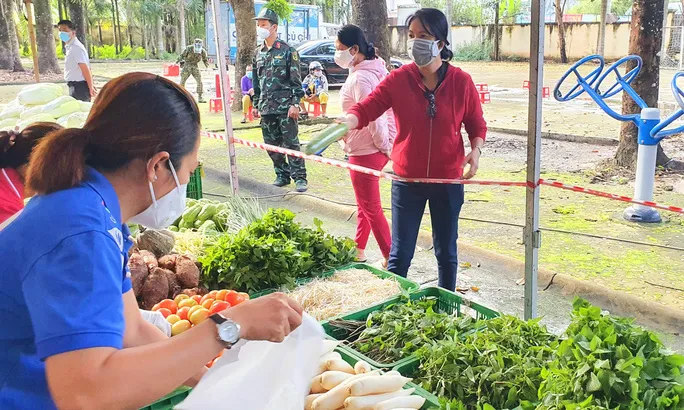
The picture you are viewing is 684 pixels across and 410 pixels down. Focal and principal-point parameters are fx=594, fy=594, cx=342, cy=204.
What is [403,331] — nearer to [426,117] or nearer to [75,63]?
[426,117]

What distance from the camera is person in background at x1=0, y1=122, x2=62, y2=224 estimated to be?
222 centimetres

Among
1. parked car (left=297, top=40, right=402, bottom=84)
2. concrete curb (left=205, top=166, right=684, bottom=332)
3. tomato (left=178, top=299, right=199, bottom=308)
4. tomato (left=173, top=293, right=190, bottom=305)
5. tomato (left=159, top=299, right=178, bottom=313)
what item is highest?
parked car (left=297, top=40, right=402, bottom=84)

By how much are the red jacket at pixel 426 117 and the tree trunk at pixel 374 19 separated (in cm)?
530

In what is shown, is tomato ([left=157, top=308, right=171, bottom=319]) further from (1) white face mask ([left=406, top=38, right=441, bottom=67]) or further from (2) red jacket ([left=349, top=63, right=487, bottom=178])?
(1) white face mask ([left=406, top=38, right=441, bottom=67])

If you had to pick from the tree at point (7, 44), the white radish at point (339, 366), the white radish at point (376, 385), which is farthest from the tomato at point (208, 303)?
the tree at point (7, 44)

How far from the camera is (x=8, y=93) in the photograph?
17.5 m

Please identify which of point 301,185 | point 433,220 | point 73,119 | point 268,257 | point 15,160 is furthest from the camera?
point 301,185

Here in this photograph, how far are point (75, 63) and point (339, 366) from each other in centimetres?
891

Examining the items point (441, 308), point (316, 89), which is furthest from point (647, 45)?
point (316, 89)

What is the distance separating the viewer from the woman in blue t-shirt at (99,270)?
119 cm

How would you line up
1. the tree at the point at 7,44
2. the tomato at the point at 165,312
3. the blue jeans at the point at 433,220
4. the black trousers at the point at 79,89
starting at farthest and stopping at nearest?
the tree at the point at 7,44 < the black trousers at the point at 79,89 < the blue jeans at the point at 433,220 < the tomato at the point at 165,312

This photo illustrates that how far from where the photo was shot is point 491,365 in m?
2.28

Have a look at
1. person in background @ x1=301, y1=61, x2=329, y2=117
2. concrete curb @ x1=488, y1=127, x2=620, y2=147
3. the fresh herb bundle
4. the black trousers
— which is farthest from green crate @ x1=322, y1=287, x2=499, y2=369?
person in background @ x1=301, y1=61, x2=329, y2=117

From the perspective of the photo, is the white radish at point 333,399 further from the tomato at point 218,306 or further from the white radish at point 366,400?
the tomato at point 218,306
